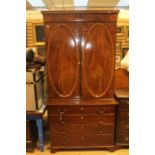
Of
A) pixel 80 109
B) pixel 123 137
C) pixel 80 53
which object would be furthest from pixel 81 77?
pixel 123 137

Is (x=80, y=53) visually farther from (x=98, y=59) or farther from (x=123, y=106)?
(x=123, y=106)

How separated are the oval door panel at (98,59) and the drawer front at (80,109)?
0.19 meters

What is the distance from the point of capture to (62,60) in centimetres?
269

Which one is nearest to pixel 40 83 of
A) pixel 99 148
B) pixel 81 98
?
pixel 81 98

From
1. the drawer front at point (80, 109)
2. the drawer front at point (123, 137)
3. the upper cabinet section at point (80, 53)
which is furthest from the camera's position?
the drawer front at point (123, 137)

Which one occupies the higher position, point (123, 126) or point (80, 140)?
point (123, 126)

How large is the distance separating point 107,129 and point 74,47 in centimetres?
119

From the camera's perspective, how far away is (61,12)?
8.34 feet

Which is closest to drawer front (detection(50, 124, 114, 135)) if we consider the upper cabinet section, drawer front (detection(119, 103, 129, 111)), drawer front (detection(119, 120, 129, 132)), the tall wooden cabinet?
the tall wooden cabinet

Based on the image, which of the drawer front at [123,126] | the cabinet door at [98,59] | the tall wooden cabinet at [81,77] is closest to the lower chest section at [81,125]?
the tall wooden cabinet at [81,77]

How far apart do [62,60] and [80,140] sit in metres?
1.12

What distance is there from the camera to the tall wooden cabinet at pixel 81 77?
261cm

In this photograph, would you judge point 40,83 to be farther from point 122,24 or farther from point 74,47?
point 122,24

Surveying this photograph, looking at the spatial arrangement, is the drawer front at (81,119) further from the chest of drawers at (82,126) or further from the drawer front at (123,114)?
the drawer front at (123,114)
